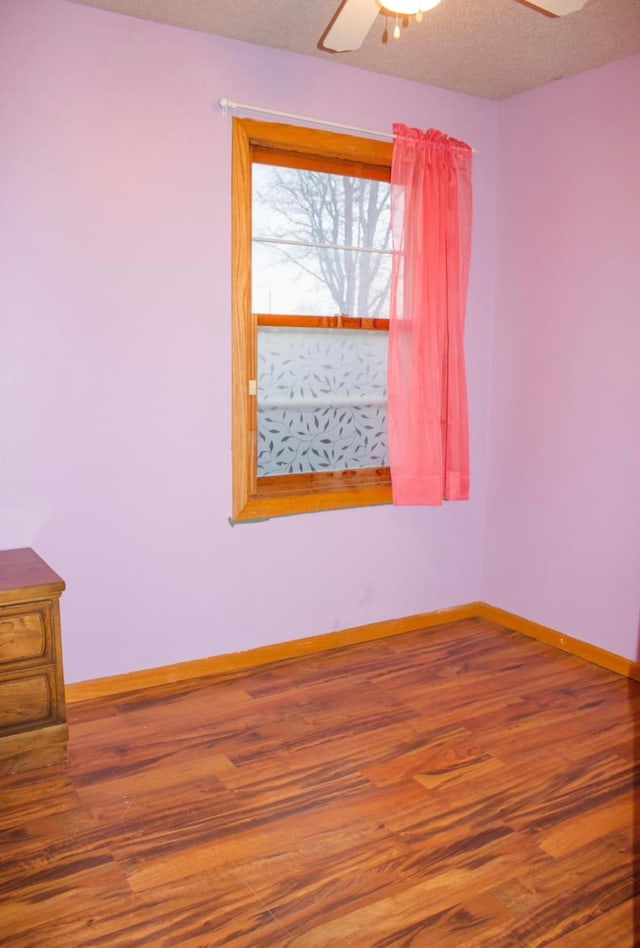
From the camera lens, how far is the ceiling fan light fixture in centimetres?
192

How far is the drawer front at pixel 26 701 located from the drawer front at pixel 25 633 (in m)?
0.06

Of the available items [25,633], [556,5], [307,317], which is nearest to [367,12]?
[556,5]

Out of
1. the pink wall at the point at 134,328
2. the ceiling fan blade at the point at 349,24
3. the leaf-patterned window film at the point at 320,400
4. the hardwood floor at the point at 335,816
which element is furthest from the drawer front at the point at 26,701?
the ceiling fan blade at the point at 349,24

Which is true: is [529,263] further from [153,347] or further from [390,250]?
[153,347]

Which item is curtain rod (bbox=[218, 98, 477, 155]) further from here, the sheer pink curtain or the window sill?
the window sill

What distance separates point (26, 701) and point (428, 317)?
87.2 inches

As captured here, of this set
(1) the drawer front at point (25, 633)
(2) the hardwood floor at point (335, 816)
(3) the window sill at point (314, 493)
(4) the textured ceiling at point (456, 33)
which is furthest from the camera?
(3) the window sill at point (314, 493)

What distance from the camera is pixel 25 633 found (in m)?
2.37

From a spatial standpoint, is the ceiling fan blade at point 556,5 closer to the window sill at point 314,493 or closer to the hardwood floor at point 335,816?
the window sill at point 314,493

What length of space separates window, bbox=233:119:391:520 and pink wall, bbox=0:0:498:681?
9 centimetres

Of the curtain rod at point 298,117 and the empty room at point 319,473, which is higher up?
A: the curtain rod at point 298,117

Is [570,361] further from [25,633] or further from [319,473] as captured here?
[25,633]

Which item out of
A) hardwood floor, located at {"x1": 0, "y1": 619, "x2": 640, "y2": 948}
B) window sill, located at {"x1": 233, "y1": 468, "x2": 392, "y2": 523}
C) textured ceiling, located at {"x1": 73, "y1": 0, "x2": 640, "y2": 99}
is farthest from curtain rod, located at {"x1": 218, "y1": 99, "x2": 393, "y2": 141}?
hardwood floor, located at {"x1": 0, "y1": 619, "x2": 640, "y2": 948}

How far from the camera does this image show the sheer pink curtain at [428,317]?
10.6ft
